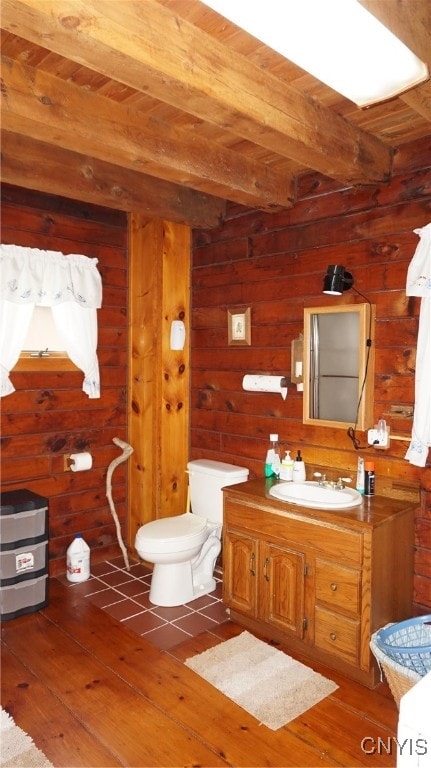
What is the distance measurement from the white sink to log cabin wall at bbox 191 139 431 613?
0.14m

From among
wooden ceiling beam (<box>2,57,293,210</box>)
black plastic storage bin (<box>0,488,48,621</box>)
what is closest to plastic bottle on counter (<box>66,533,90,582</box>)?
black plastic storage bin (<box>0,488,48,621</box>)

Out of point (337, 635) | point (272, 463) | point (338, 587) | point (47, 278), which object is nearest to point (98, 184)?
point (47, 278)

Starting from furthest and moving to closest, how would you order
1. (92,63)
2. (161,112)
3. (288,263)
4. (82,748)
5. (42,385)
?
1. (42,385)
2. (288,263)
3. (161,112)
4. (82,748)
5. (92,63)

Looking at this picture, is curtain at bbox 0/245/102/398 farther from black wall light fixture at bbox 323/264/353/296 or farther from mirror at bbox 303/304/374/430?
black wall light fixture at bbox 323/264/353/296

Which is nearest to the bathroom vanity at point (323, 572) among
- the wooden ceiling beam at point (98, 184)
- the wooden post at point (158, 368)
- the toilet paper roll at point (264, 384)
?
the toilet paper roll at point (264, 384)

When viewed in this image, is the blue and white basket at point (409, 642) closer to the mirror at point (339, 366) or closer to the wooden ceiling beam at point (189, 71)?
the mirror at point (339, 366)

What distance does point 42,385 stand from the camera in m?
3.25

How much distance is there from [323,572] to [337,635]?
0.88 ft

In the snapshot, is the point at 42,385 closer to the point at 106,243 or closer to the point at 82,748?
the point at 106,243

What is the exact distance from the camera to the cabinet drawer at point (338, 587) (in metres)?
2.22

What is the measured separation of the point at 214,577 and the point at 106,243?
233 cm

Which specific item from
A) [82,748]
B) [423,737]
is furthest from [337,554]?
[423,737]

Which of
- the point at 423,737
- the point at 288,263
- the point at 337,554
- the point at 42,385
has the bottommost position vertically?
the point at 337,554

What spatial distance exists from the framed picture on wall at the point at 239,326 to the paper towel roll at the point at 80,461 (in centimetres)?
118
